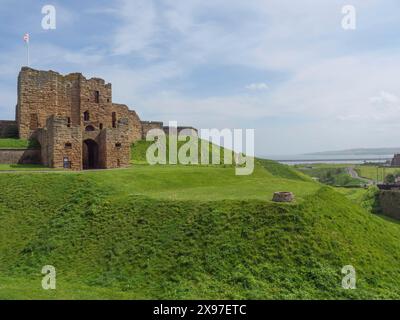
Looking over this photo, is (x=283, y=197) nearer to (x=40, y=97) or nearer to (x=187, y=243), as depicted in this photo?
(x=187, y=243)

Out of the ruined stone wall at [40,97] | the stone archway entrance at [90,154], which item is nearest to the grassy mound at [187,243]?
the stone archway entrance at [90,154]

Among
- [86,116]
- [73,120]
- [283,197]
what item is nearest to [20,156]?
[73,120]

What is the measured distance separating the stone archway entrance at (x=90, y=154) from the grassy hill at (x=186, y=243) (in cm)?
1369

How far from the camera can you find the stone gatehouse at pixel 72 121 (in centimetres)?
3684

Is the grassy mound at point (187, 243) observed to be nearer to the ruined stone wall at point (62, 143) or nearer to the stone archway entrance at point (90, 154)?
the ruined stone wall at point (62, 143)

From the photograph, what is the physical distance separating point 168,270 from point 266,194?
9.06 meters

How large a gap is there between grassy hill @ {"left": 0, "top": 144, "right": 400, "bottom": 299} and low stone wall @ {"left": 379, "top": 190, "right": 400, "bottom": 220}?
2486 cm

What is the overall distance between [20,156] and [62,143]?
648 centimetres

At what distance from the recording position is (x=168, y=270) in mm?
18875

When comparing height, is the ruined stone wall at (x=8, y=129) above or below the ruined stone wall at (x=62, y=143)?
above

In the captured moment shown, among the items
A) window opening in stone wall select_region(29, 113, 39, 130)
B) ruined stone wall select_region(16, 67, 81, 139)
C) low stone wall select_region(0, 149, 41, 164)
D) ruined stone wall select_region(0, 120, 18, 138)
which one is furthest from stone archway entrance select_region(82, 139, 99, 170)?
ruined stone wall select_region(0, 120, 18, 138)
